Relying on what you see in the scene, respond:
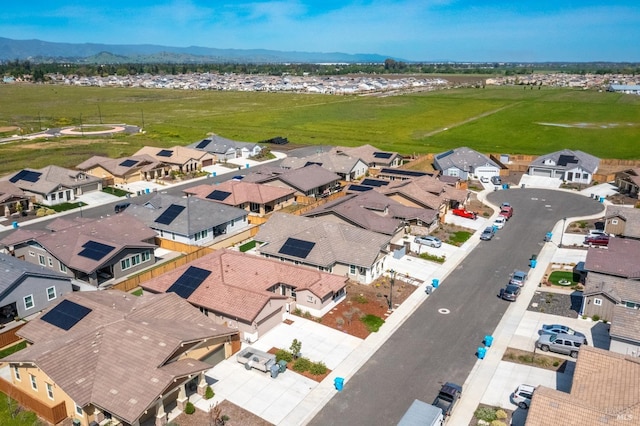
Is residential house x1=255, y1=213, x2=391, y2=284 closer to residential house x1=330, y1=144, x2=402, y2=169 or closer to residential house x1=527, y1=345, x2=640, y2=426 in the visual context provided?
residential house x1=527, y1=345, x2=640, y2=426

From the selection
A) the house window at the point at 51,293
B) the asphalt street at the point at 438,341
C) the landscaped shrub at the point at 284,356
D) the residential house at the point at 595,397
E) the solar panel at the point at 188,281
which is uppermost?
the solar panel at the point at 188,281

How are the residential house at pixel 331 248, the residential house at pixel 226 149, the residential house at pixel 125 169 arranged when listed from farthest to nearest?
the residential house at pixel 226 149 < the residential house at pixel 125 169 < the residential house at pixel 331 248

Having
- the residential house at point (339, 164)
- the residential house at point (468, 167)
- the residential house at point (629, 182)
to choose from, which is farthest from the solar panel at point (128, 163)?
the residential house at point (629, 182)

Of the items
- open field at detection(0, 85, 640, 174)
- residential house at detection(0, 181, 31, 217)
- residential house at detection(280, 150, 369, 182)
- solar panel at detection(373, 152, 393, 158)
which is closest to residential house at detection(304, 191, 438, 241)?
residential house at detection(280, 150, 369, 182)

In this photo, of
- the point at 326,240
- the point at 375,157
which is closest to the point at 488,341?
the point at 326,240

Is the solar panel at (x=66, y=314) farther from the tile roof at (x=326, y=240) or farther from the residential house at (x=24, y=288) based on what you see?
the tile roof at (x=326, y=240)

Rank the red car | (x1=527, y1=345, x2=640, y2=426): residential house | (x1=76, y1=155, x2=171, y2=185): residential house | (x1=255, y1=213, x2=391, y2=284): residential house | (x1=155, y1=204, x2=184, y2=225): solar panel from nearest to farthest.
Result: (x1=527, y1=345, x2=640, y2=426): residential house → (x1=255, y1=213, x2=391, y2=284): residential house → (x1=155, y1=204, x2=184, y2=225): solar panel → the red car → (x1=76, y1=155, x2=171, y2=185): residential house

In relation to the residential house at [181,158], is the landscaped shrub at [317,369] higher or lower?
lower
